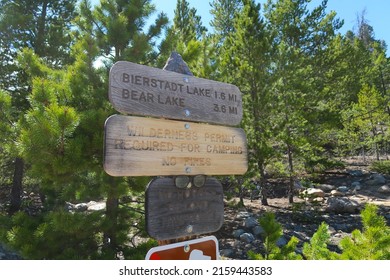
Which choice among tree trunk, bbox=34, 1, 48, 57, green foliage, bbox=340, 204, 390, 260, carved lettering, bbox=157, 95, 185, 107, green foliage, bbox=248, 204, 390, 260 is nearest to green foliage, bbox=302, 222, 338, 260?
green foliage, bbox=248, 204, 390, 260

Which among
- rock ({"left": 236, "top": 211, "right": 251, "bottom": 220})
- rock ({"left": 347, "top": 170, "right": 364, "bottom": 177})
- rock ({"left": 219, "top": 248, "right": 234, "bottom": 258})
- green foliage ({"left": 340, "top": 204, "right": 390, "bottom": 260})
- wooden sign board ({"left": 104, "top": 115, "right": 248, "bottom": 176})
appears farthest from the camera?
rock ({"left": 347, "top": 170, "right": 364, "bottom": 177})

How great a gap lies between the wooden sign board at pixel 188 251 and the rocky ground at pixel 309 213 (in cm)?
506

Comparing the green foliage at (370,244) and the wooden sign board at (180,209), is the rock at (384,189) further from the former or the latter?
the wooden sign board at (180,209)

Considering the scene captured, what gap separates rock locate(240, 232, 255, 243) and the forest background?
2.02 metres

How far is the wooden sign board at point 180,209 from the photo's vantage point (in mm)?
1739

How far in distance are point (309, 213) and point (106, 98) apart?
851 centimetres

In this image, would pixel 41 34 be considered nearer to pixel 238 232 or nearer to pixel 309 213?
pixel 238 232

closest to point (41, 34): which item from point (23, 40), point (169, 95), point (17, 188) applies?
point (23, 40)

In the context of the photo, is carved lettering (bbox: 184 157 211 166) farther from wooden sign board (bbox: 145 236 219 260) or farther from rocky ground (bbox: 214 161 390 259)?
rocky ground (bbox: 214 161 390 259)

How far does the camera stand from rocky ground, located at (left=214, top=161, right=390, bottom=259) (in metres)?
7.57

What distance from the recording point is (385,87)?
30.0 m

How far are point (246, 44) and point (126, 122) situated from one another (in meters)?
9.89

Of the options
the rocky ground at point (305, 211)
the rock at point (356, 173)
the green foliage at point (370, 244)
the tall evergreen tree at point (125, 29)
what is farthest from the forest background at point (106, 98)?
the green foliage at point (370, 244)
